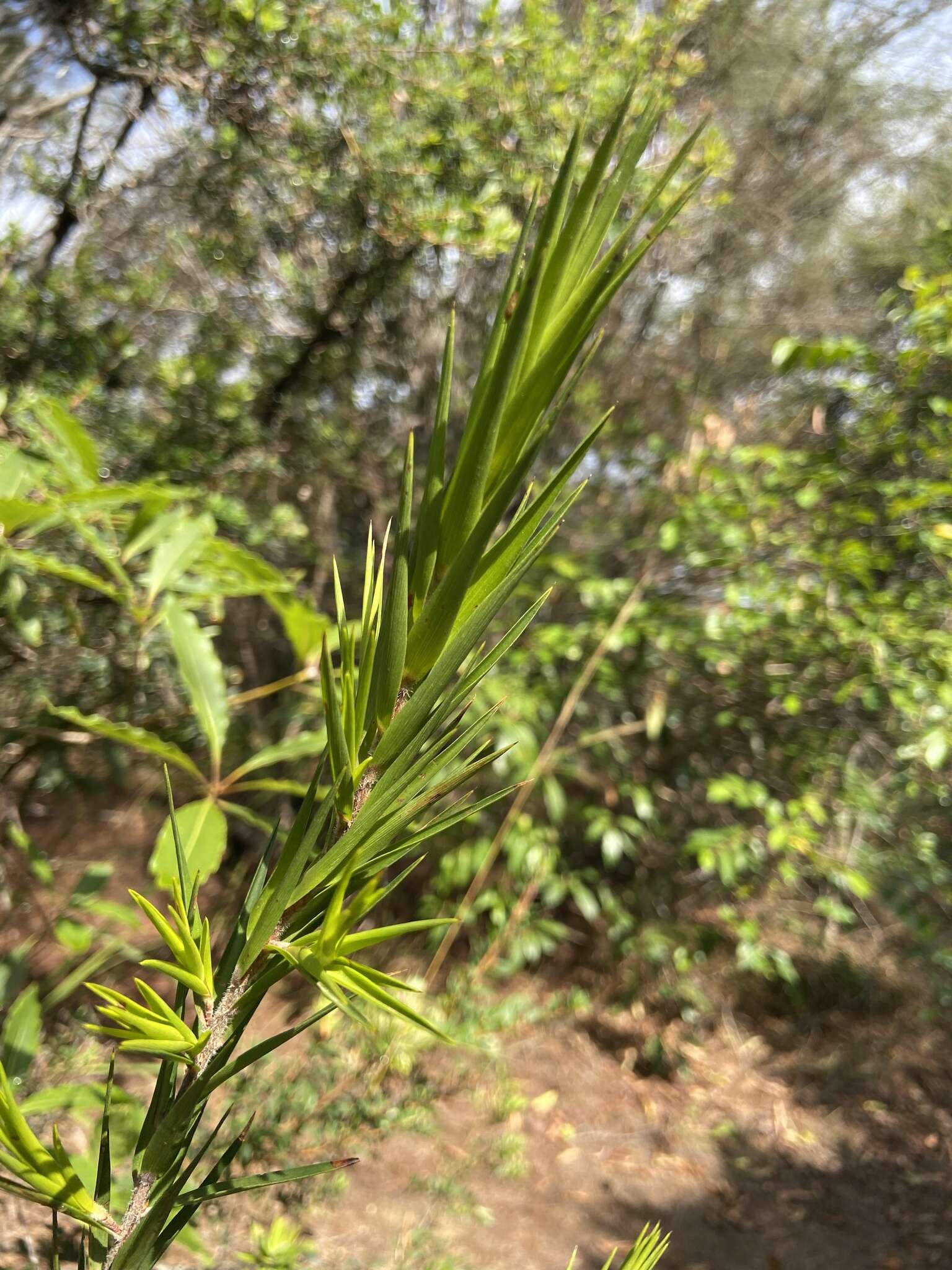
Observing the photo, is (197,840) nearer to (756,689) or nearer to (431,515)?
(431,515)

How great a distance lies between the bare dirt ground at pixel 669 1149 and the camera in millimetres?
2129

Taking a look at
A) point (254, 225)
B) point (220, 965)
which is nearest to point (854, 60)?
point (254, 225)

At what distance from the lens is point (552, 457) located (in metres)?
3.48

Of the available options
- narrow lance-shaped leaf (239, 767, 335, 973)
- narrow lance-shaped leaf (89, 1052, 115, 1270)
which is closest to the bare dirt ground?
narrow lance-shaped leaf (89, 1052, 115, 1270)

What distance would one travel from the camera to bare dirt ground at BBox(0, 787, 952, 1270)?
213cm

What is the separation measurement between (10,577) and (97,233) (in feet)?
7.70

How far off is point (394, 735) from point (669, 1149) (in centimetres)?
325

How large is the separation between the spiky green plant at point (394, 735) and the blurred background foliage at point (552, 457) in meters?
1.13

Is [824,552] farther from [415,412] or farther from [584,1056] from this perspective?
[584,1056]

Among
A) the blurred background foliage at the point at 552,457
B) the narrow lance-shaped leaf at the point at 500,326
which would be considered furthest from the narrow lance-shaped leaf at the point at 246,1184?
the blurred background foliage at the point at 552,457

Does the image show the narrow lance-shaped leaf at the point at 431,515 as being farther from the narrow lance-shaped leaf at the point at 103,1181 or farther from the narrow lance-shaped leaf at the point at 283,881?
the narrow lance-shaped leaf at the point at 103,1181

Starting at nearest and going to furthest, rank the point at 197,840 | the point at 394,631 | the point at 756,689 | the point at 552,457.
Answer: the point at 394,631 → the point at 197,840 → the point at 756,689 → the point at 552,457

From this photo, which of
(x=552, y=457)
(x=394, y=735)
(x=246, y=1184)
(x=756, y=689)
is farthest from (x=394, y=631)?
(x=552, y=457)

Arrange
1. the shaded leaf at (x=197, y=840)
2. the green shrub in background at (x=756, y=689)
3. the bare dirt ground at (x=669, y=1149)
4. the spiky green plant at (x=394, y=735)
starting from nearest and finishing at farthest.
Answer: the spiky green plant at (x=394, y=735) → the shaded leaf at (x=197, y=840) → the bare dirt ground at (x=669, y=1149) → the green shrub in background at (x=756, y=689)
